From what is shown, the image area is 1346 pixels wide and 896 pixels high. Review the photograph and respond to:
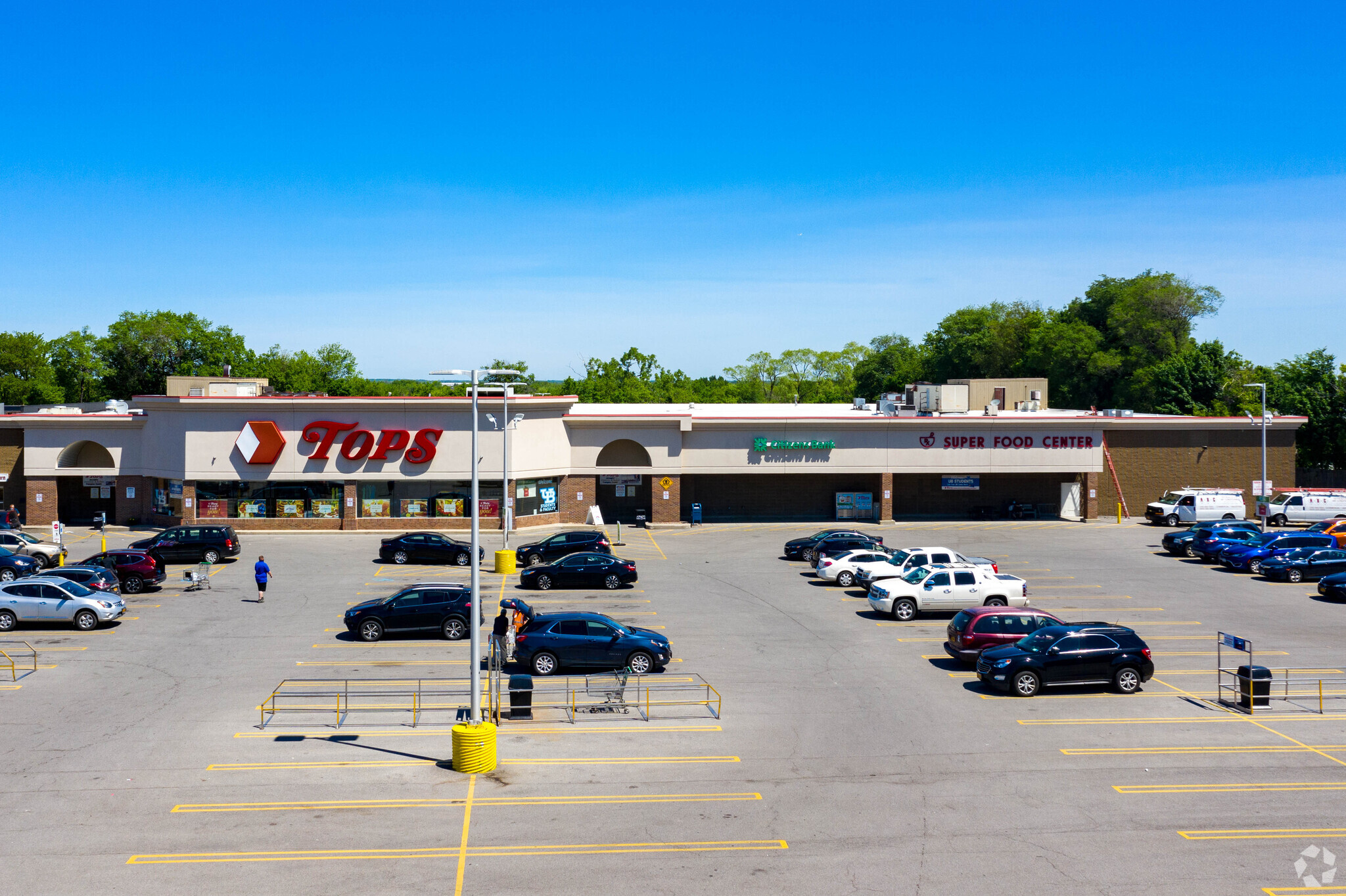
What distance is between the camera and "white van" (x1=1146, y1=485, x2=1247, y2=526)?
180 ft

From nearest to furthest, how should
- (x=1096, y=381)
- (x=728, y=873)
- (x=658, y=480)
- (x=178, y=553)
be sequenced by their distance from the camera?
1. (x=728, y=873)
2. (x=178, y=553)
3. (x=658, y=480)
4. (x=1096, y=381)

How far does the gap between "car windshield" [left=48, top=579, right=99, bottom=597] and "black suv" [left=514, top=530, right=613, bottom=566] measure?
50.2ft

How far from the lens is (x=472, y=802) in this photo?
16125mm

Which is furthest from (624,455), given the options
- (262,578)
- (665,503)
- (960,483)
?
(262,578)

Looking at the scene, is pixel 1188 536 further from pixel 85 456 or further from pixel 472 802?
pixel 85 456

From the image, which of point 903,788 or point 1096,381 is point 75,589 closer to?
point 903,788

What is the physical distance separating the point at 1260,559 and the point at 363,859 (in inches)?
1536

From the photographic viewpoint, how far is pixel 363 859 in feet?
45.6

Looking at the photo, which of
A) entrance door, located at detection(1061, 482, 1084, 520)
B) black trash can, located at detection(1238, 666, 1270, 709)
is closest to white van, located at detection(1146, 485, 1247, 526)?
entrance door, located at detection(1061, 482, 1084, 520)

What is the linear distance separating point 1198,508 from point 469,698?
4720cm

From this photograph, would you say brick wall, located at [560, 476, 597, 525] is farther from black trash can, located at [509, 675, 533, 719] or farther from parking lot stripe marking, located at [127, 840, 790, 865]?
parking lot stripe marking, located at [127, 840, 790, 865]

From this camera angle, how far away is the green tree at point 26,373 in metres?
100

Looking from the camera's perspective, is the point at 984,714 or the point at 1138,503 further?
the point at 1138,503

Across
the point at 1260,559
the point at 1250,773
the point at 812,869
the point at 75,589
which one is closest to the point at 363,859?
the point at 812,869
